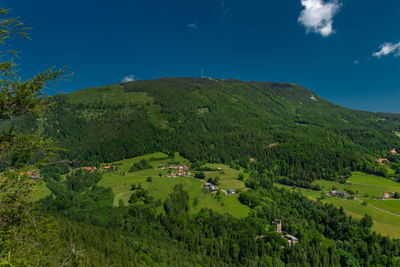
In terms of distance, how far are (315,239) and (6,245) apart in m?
93.3

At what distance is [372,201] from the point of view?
104000mm

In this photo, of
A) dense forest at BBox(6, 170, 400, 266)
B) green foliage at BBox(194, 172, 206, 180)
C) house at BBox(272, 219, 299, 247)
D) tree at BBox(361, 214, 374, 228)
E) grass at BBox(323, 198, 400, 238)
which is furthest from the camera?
green foliage at BBox(194, 172, 206, 180)

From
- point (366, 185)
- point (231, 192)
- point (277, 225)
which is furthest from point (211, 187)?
point (366, 185)

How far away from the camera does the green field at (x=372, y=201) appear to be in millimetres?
83875

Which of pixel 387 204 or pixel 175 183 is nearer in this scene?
pixel 387 204

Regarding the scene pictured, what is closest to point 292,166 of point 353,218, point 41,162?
point 353,218

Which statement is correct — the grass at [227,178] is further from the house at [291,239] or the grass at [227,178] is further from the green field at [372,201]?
the house at [291,239]

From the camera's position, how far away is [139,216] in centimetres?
8169

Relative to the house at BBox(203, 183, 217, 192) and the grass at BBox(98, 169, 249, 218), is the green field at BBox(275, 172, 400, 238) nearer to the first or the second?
the grass at BBox(98, 169, 249, 218)

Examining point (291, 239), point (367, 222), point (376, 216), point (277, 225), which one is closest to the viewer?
point (291, 239)

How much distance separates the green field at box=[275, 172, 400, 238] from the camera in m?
83.9

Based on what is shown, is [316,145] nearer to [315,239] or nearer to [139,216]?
[315,239]

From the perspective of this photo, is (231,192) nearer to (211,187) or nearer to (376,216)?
(211,187)

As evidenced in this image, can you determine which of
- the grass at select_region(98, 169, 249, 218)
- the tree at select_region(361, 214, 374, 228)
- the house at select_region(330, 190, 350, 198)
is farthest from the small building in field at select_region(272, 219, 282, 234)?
the house at select_region(330, 190, 350, 198)
